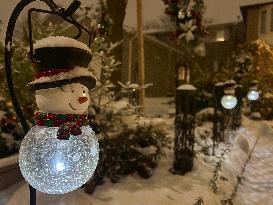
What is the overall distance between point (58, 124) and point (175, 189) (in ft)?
9.57

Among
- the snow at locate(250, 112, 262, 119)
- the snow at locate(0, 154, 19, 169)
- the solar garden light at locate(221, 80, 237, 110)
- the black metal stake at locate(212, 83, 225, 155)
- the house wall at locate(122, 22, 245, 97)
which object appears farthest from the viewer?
the house wall at locate(122, 22, 245, 97)

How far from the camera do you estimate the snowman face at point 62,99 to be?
70.1 inches

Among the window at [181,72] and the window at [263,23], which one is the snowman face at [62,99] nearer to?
the window at [181,72]

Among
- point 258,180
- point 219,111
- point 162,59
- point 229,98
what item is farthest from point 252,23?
point 258,180

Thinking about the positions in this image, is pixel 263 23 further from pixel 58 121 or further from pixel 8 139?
pixel 58 121

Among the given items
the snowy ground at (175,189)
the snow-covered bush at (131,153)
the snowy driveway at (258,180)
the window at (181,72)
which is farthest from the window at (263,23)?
the snow-covered bush at (131,153)

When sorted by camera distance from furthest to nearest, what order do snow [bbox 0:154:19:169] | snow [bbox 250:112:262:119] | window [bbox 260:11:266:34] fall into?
window [bbox 260:11:266:34] < snow [bbox 250:112:262:119] < snow [bbox 0:154:19:169]

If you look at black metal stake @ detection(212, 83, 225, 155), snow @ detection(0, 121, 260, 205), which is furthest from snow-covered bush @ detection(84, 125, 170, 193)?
black metal stake @ detection(212, 83, 225, 155)

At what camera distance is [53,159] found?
175cm

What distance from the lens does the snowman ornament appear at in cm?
176

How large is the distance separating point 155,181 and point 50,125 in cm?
301

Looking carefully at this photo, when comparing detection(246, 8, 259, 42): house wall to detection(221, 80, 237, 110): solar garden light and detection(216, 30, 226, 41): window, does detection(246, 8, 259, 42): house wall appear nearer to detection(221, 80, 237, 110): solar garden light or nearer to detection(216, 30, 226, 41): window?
detection(216, 30, 226, 41): window

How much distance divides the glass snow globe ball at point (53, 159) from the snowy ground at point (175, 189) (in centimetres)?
143

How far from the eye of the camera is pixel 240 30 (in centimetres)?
2934
